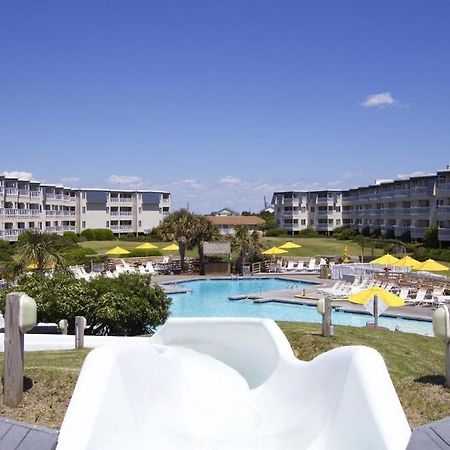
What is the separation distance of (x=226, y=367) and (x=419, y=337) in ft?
26.9

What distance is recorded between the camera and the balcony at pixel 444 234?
191 feet

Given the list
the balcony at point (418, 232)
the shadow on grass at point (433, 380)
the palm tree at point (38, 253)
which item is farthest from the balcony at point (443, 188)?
the shadow on grass at point (433, 380)

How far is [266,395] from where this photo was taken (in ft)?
32.9

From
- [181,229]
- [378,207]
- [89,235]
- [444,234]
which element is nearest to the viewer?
[181,229]

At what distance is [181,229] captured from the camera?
43750mm

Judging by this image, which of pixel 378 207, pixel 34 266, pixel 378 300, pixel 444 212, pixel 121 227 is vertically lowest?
pixel 378 300

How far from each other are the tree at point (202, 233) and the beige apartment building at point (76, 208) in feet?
84.6

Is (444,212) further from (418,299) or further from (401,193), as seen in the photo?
(418,299)

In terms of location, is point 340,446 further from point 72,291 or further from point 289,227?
point 289,227

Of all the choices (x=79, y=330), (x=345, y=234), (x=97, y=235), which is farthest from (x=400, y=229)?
(x=79, y=330)

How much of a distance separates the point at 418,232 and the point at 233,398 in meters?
59.4

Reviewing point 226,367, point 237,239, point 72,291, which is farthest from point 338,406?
point 237,239

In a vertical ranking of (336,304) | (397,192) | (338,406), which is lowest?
(336,304)

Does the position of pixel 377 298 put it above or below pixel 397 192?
below
